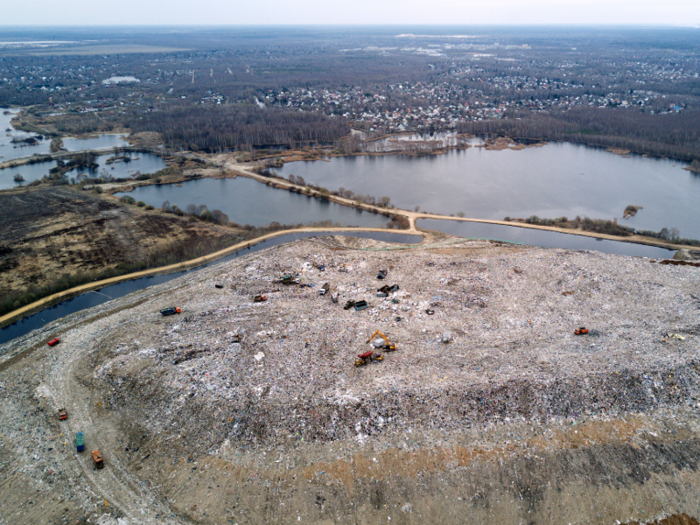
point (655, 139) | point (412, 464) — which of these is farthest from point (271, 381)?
point (655, 139)

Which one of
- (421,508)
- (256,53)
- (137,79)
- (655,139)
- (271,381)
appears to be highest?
(256,53)

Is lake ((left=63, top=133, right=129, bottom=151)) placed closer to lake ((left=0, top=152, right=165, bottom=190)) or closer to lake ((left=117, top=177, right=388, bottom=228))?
lake ((left=0, top=152, right=165, bottom=190))

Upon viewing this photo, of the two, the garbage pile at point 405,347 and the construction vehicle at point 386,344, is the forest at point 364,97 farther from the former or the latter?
the construction vehicle at point 386,344

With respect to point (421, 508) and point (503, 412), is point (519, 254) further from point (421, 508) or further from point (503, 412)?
point (421, 508)

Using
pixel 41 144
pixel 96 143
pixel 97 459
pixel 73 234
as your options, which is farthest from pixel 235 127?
pixel 97 459

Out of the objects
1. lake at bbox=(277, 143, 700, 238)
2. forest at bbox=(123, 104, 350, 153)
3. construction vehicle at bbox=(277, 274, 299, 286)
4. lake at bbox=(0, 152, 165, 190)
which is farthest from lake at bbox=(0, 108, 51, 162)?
construction vehicle at bbox=(277, 274, 299, 286)
